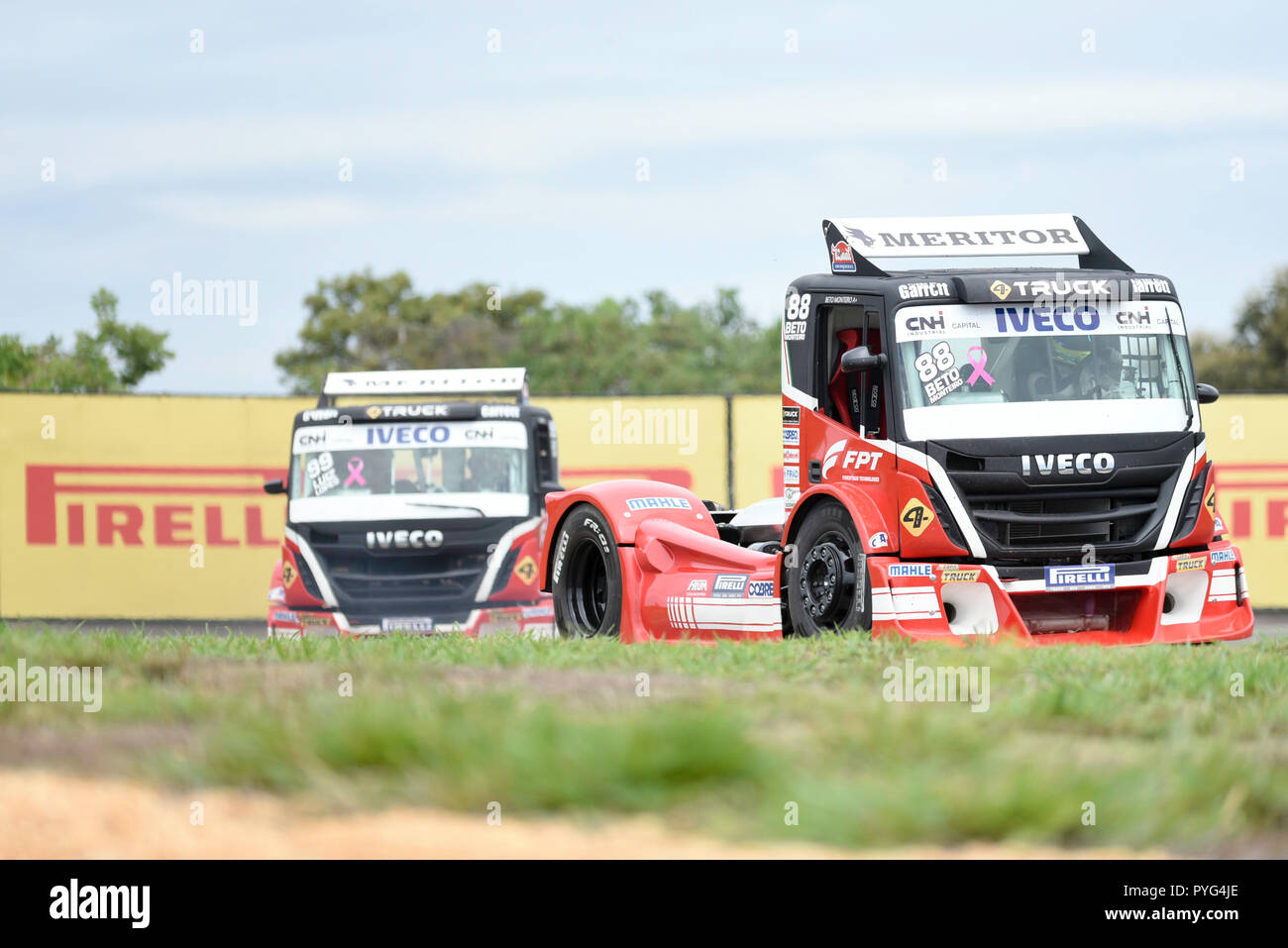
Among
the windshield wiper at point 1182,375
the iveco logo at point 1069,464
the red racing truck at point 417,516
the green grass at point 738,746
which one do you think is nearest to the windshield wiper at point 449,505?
the red racing truck at point 417,516

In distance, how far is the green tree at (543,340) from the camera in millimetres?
60844

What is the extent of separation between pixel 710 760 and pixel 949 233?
677 centimetres

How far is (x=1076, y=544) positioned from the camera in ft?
32.7

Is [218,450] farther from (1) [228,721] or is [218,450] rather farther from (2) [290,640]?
(1) [228,721]

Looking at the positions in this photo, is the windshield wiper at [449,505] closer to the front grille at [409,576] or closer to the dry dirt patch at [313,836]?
the front grille at [409,576]

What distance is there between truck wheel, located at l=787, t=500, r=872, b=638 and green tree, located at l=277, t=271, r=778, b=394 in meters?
46.7

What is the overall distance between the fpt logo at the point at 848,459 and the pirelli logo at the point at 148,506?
11005 mm

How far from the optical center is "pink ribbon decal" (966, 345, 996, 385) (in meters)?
10.0

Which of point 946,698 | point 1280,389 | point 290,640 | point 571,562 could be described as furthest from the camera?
point 1280,389

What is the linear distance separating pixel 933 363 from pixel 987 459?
72cm

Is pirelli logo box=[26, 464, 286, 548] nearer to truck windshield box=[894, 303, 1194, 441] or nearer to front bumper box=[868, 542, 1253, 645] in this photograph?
truck windshield box=[894, 303, 1194, 441]

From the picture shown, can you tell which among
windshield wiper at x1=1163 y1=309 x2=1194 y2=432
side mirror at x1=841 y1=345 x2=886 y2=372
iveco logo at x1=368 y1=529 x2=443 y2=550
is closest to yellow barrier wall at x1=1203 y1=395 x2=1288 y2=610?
windshield wiper at x1=1163 y1=309 x2=1194 y2=432

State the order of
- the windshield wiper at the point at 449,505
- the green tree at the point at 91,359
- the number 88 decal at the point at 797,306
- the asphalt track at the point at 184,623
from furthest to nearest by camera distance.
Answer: the green tree at the point at 91,359 < the asphalt track at the point at 184,623 < the windshield wiper at the point at 449,505 < the number 88 decal at the point at 797,306
